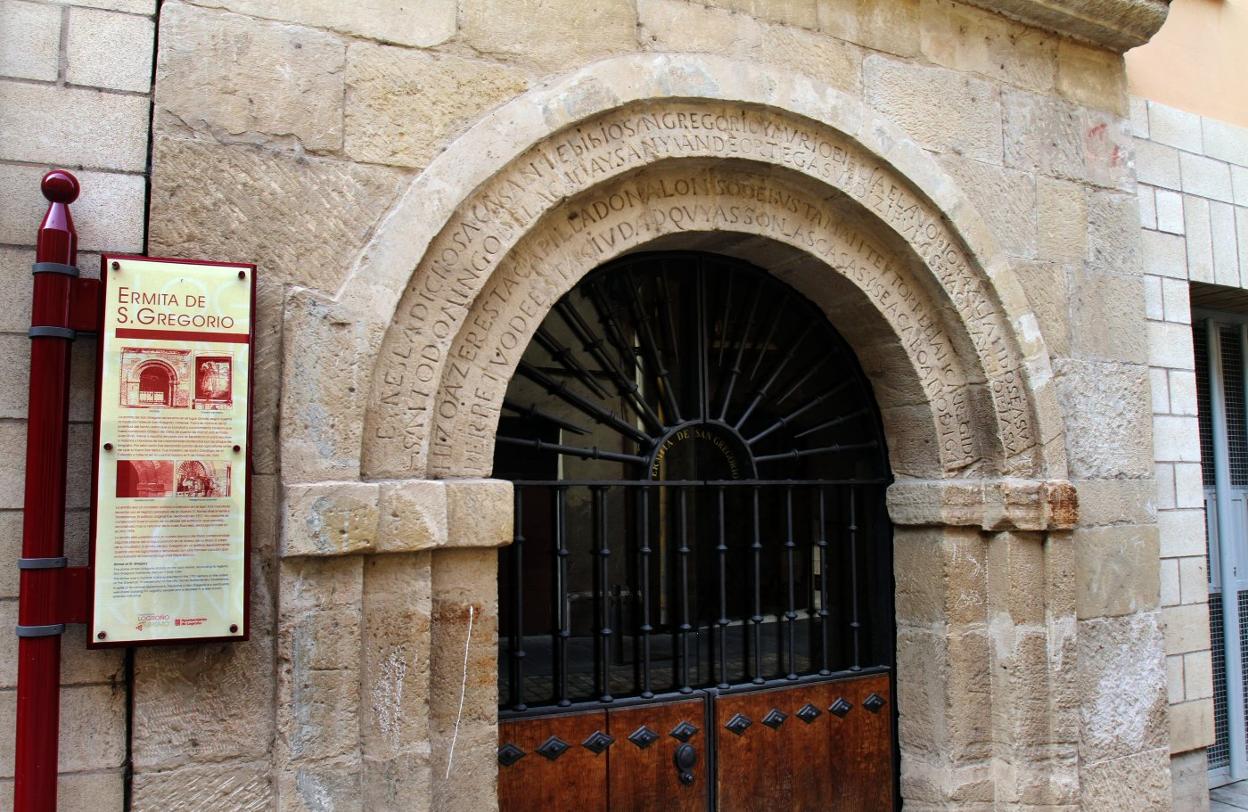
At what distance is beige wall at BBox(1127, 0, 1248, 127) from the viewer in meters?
4.35

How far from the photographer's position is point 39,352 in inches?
84.4

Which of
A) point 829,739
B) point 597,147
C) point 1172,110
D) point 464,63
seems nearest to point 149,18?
point 464,63

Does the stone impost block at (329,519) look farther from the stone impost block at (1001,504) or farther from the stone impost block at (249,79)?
the stone impost block at (1001,504)

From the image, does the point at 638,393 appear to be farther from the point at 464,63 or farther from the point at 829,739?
the point at 829,739

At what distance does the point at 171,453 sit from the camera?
88.9 inches

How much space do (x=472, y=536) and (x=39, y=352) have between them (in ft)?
3.92

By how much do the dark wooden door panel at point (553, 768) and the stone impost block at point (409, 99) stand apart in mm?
1904

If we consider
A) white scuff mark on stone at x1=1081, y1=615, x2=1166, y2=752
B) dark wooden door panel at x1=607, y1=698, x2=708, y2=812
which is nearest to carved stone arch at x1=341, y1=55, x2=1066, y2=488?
white scuff mark on stone at x1=1081, y1=615, x2=1166, y2=752

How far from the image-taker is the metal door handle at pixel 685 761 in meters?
3.28

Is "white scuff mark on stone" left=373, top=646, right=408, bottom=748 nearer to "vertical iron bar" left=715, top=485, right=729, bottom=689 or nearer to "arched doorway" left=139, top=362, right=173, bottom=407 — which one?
Answer: "arched doorway" left=139, top=362, right=173, bottom=407

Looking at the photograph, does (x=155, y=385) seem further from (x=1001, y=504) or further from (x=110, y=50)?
(x=1001, y=504)

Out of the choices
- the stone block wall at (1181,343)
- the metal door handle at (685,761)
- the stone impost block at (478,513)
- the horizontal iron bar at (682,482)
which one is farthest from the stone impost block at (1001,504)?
the stone impost block at (478,513)

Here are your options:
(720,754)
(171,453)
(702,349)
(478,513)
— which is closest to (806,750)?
(720,754)

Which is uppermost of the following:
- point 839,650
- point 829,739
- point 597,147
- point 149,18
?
point 149,18
